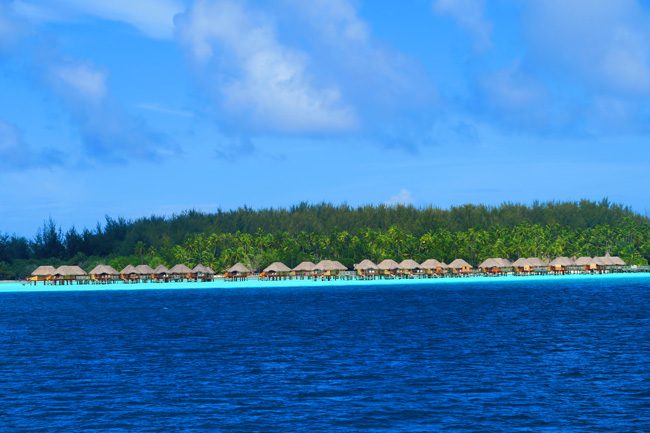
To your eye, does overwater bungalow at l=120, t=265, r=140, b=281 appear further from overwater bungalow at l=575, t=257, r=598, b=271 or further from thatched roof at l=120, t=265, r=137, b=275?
overwater bungalow at l=575, t=257, r=598, b=271

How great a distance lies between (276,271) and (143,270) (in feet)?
75.0

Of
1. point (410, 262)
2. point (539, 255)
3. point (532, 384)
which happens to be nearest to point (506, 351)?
point (532, 384)

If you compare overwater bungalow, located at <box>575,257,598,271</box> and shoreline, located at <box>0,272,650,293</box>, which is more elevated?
overwater bungalow, located at <box>575,257,598,271</box>

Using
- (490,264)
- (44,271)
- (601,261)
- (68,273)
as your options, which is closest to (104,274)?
(68,273)

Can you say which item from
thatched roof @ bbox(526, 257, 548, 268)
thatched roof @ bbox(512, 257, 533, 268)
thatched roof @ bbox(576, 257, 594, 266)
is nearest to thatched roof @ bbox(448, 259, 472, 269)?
thatched roof @ bbox(512, 257, 533, 268)

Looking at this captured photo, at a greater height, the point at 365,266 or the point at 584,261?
the point at 365,266

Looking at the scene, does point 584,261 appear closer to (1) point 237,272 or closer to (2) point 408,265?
(2) point 408,265

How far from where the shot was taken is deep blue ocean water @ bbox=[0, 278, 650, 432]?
26484 mm

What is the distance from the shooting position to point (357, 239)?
164 meters

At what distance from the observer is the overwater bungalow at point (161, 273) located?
152875 mm

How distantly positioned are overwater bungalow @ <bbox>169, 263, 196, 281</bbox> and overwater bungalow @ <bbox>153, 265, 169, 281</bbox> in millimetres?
1021

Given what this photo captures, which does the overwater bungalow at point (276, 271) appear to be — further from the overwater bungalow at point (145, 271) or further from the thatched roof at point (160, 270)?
the overwater bungalow at point (145, 271)

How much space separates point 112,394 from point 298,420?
8097 millimetres

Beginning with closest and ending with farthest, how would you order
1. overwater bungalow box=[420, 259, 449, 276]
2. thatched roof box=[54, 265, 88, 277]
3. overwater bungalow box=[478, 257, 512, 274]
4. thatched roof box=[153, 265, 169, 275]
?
overwater bungalow box=[420, 259, 449, 276] < overwater bungalow box=[478, 257, 512, 274] < thatched roof box=[54, 265, 88, 277] < thatched roof box=[153, 265, 169, 275]
